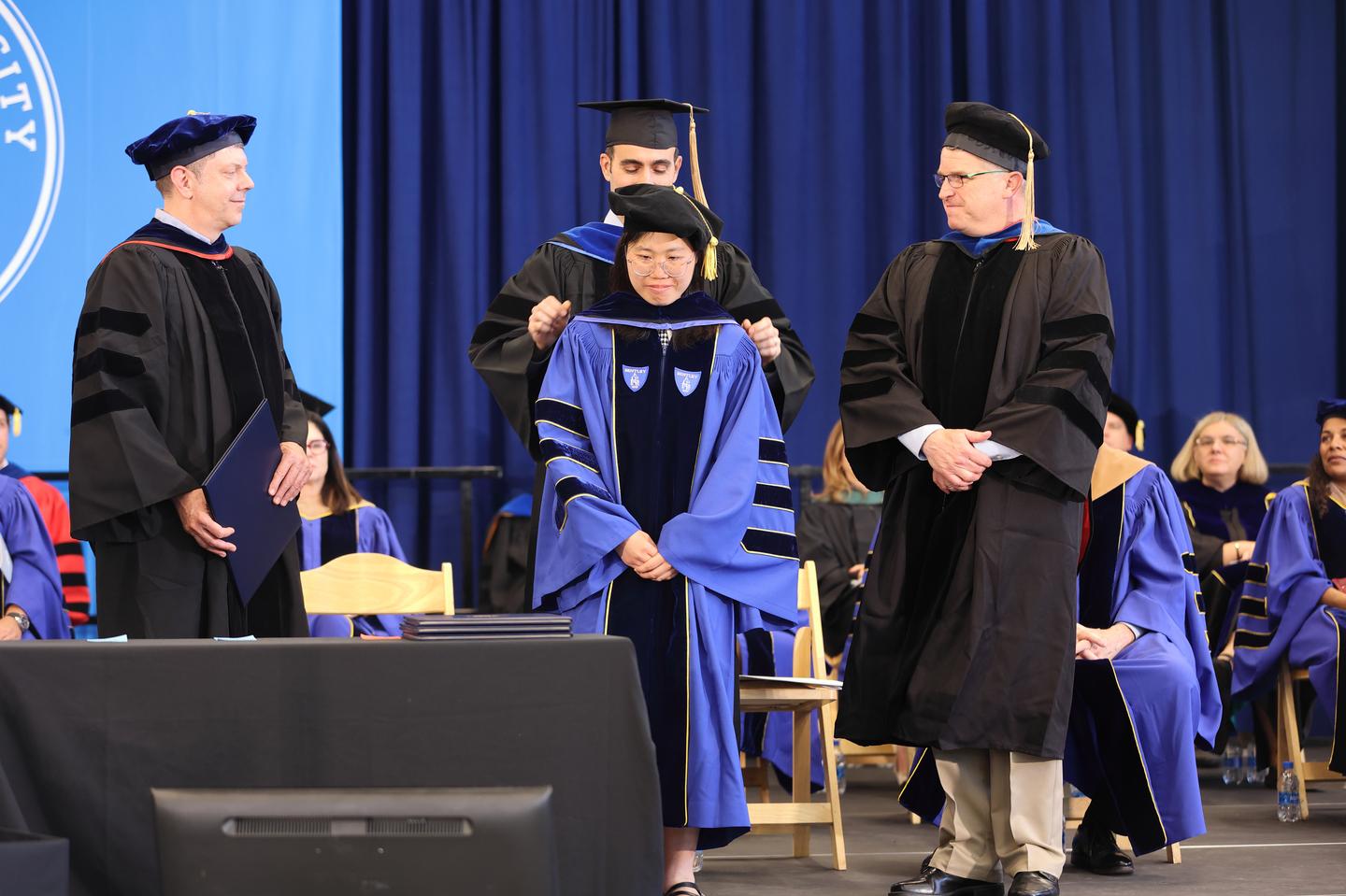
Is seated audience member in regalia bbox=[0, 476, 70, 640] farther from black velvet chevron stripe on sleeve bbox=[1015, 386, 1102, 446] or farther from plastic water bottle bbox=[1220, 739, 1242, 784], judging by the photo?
plastic water bottle bbox=[1220, 739, 1242, 784]

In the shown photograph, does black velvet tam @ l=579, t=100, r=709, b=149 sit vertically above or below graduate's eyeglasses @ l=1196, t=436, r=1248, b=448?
above

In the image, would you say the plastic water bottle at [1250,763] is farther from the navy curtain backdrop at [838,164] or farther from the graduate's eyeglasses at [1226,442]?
the navy curtain backdrop at [838,164]

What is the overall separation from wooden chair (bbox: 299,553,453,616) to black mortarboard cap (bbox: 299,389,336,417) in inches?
64.9

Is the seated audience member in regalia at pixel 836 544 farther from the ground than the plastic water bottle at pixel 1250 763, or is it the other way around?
the seated audience member in regalia at pixel 836 544

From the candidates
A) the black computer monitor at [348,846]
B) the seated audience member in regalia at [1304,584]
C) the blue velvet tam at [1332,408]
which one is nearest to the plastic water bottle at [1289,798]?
the seated audience member in regalia at [1304,584]

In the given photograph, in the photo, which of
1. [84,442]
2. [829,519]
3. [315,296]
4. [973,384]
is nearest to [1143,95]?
[829,519]

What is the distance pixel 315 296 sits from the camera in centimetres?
671

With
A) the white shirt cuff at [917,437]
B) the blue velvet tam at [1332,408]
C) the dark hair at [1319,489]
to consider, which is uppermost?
the blue velvet tam at [1332,408]

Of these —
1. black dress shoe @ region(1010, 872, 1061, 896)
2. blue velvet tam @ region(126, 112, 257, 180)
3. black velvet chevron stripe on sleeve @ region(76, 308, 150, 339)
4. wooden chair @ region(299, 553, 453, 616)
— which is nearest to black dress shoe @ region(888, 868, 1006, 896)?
black dress shoe @ region(1010, 872, 1061, 896)

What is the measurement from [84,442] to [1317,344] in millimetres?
6259

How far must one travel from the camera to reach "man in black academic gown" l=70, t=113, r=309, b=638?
3598mm

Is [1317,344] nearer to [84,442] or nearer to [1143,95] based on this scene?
[1143,95]

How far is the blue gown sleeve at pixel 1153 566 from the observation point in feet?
14.1

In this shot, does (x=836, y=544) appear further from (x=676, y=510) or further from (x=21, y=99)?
(x=21, y=99)
